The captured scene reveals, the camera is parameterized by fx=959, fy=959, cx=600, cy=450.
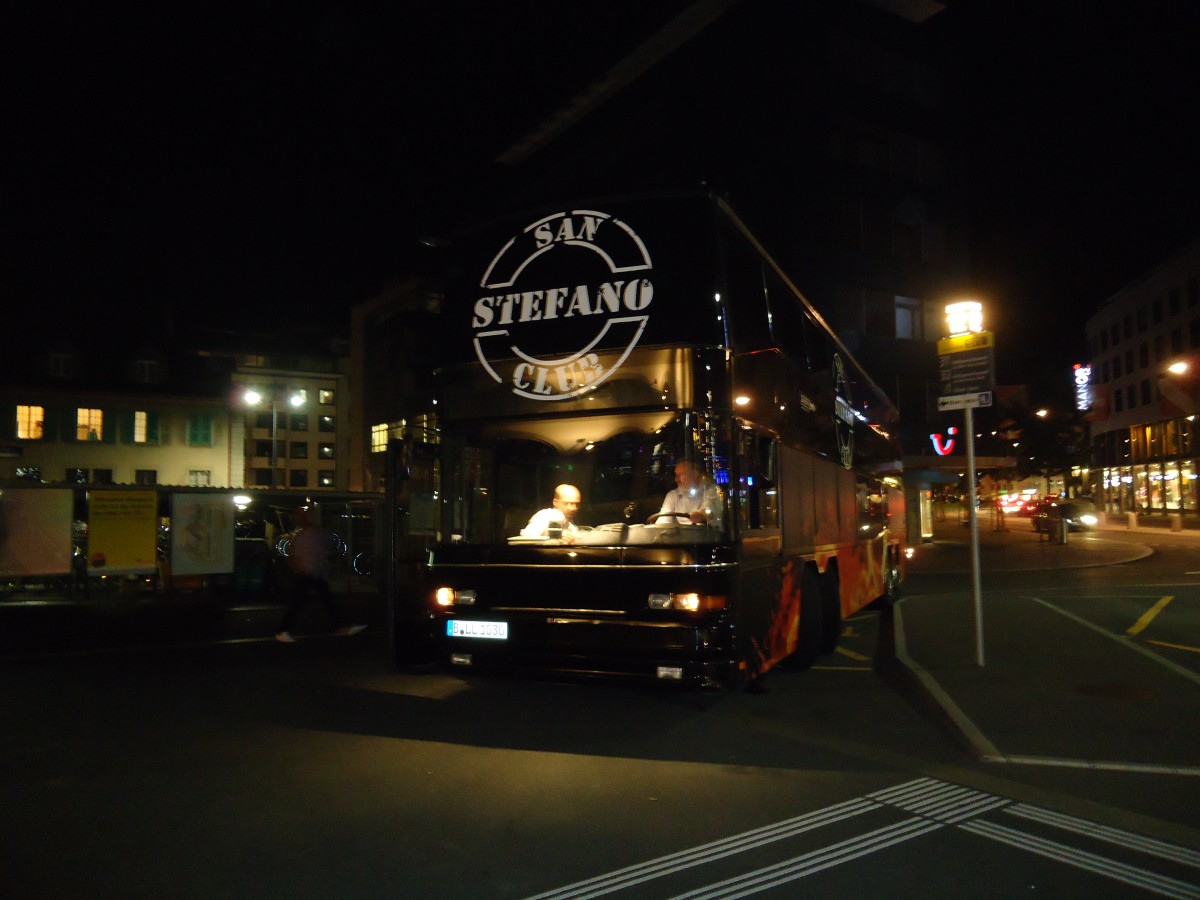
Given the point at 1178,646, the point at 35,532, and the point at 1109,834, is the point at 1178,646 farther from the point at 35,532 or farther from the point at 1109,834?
the point at 35,532

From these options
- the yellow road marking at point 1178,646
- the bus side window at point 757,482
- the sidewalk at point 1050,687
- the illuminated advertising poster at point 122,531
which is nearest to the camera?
the sidewalk at point 1050,687

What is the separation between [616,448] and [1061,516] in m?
32.0

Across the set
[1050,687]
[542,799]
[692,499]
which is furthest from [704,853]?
[1050,687]

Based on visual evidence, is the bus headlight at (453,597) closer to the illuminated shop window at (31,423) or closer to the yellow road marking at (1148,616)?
the yellow road marking at (1148,616)

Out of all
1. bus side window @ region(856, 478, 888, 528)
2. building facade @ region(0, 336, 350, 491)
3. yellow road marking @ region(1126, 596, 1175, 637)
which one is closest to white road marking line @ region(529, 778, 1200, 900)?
bus side window @ region(856, 478, 888, 528)

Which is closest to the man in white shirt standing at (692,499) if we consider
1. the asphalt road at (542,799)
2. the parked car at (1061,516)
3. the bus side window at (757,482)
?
the bus side window at (757,482)

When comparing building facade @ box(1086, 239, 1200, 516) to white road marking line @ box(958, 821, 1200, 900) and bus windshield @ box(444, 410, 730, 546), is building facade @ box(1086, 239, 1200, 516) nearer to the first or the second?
bus windshield @ box(444, 410, 730, 546)

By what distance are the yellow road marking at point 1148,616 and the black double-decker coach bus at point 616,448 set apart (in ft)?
20.9

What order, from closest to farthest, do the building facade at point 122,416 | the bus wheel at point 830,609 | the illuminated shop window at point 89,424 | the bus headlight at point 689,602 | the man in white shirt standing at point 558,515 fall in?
the bus headlight at point 689,602, the man in white shirt standing at point 558,515, the bus wheel at point 830,609, the building facade at point 122,416, the illuminated shop window at point 89,424

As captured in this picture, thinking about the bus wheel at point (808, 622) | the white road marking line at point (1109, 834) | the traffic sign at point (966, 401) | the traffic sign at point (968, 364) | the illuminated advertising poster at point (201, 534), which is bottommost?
the white road marking line at point (1109, 834)

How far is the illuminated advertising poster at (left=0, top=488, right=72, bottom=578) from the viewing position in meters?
14.2

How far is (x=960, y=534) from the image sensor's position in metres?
46.7

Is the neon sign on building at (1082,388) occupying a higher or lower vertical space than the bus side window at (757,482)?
higher

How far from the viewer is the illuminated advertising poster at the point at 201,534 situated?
15477 mm
